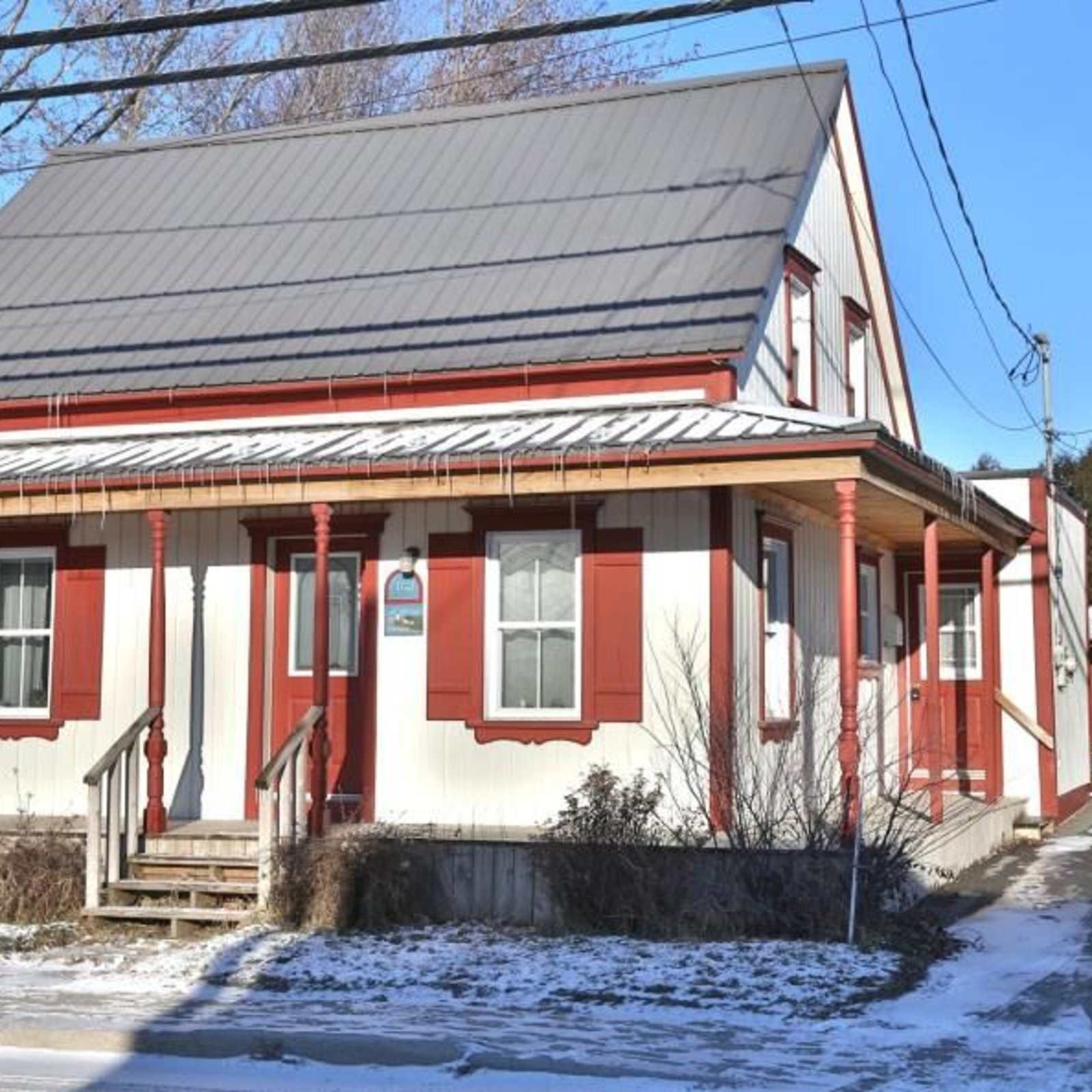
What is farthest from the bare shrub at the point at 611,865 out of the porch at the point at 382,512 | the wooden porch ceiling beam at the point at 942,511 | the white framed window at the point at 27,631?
the white framed window at the point at 27,631

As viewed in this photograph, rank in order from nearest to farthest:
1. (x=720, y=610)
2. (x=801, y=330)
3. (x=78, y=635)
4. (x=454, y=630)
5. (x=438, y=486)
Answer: (x=438, y=486) → (x=720, y=610) → (x=454, y=630) → (x=78, y=635) → (x=801, y=330)

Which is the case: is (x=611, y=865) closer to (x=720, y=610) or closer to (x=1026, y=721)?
(x=720, y=610)

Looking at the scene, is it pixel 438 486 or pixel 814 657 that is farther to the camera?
pixel 814 657

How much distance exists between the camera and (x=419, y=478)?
11.8 meters

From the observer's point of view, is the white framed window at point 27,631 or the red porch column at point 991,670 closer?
the white framed window at point 27,631

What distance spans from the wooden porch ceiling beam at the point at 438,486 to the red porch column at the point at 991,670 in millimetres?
5731

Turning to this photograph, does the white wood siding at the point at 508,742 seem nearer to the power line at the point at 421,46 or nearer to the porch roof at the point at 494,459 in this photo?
the porch roof at the point at 494,459

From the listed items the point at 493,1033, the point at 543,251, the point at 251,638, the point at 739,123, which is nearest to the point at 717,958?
the point at 493,1033

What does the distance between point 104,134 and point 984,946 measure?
81.7ft

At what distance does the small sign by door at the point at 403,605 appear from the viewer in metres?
13.1

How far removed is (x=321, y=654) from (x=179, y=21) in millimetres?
5159

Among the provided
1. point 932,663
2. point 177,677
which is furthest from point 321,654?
point 932,663

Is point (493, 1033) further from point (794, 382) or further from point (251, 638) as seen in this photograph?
point (794, 382)

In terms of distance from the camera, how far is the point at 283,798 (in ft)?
37.3
